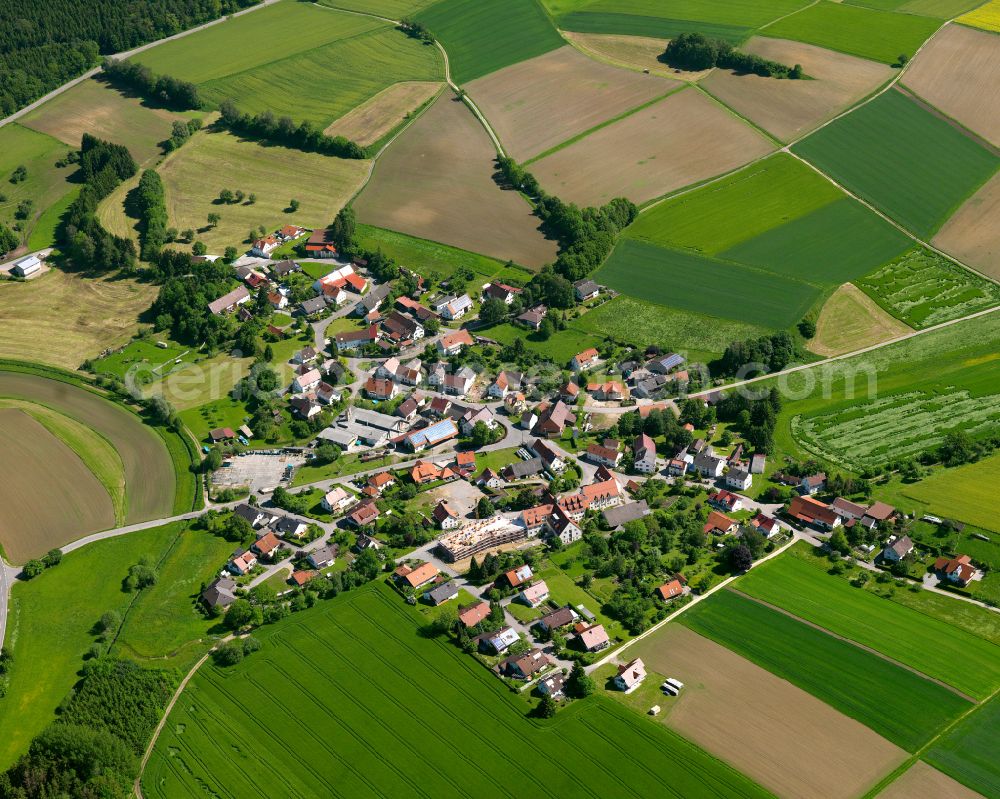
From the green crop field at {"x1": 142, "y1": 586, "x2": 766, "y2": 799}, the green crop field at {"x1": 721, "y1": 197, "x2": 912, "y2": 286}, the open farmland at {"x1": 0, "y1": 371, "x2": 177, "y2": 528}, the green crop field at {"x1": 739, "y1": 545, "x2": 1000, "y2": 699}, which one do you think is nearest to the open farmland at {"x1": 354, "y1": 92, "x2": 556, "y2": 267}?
the green crop field at {"x1": 721, "y1": 197, "x2": 912, "y2": 286}

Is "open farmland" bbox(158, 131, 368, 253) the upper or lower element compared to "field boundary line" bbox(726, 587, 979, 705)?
upper

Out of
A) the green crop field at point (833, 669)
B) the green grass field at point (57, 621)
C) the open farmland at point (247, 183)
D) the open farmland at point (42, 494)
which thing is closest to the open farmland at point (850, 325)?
the green crop field at point (833, 669)

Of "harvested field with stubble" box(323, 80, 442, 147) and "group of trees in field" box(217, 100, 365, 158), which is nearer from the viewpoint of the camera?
"group of trees in field" box(217, 100, 365, 158)

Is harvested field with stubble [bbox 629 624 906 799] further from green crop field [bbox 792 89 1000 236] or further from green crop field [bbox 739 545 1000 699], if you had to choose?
green crop field [bbox 792 89 1000 236]

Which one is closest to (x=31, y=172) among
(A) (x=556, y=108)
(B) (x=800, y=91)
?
(A) (x=556, y=108)

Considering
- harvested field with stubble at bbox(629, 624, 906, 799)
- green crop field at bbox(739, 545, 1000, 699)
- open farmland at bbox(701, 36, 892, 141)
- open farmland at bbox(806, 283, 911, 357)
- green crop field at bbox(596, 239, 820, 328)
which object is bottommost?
harvested field with stubble at bbox(629, 624, 906, 799)

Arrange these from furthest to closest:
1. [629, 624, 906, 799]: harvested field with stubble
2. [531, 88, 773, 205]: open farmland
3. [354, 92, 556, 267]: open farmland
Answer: [531, 88, 773, 205]: open farmland, [354, 92, 556, 267]: open farmland, [629, 624, 906, 799]: harvested field with stubble

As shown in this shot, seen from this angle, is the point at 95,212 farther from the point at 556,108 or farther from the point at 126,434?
the point at 556,108
